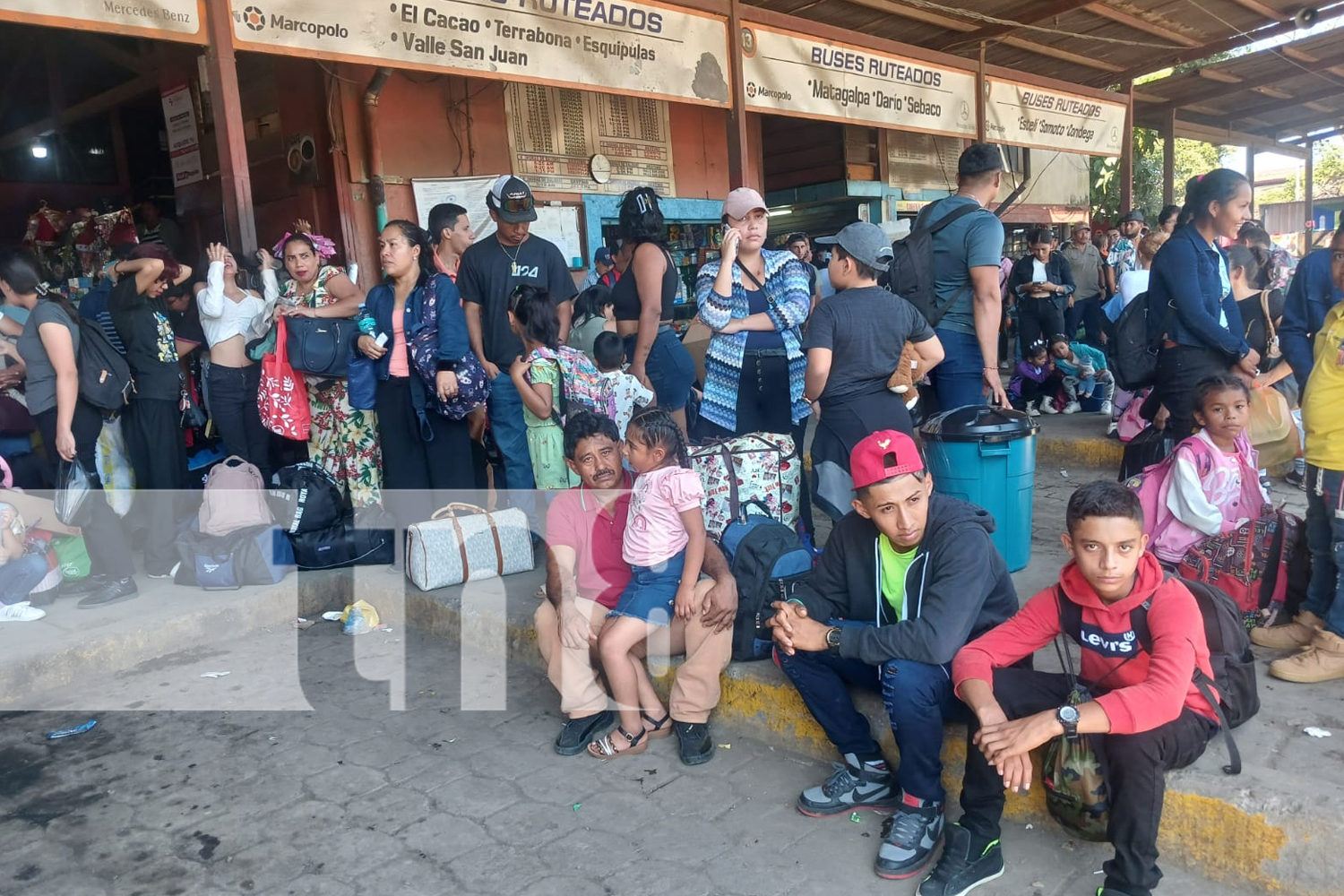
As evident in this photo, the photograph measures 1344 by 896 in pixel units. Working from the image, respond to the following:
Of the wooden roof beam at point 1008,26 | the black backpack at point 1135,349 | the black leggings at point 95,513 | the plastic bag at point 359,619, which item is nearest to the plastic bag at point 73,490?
the black leggings at point 95,513

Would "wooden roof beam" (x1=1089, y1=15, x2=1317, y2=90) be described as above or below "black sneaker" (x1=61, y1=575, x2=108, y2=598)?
above

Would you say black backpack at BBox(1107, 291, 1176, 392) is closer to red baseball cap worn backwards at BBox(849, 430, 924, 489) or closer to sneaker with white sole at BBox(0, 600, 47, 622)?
red baseball cap worn backwards at BBox(849, 430, 924, 489)

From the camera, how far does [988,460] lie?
381 cm

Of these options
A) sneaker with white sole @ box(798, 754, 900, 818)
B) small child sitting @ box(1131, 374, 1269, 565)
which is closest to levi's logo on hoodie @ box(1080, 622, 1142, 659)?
sneaker with white sole @ box(798, 754, 900, 818)

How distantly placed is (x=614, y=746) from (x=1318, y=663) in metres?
2.30

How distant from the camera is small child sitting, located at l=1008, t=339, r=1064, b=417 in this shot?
7812mm

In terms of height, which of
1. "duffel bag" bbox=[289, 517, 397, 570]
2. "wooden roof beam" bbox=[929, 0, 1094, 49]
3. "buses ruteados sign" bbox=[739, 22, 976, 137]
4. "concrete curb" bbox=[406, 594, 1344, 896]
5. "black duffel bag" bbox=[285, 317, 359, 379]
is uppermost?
"wooden roof beam" bbox=[929, 0, 1094, 49]

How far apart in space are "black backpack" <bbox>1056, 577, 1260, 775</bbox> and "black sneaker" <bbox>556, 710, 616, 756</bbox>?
1678mm

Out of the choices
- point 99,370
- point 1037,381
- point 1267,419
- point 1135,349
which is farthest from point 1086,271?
point 99,370

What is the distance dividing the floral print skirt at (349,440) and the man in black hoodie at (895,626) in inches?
122

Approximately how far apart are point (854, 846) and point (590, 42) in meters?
4.88

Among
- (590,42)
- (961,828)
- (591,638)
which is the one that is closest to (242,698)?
(591,638)

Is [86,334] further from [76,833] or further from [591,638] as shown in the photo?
[591,638]

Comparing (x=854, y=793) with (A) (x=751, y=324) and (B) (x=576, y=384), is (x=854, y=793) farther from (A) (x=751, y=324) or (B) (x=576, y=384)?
(B) (x=576, y=384)
